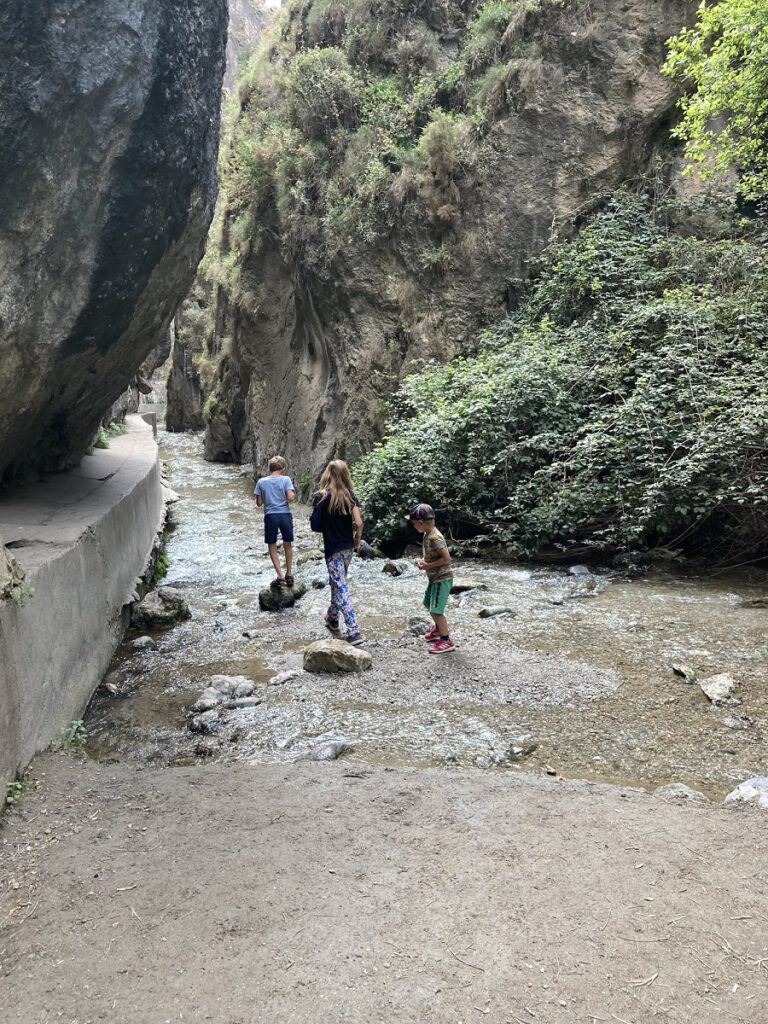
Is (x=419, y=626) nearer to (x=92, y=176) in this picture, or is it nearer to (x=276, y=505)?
(x=276, y=505)

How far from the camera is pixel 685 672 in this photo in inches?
216

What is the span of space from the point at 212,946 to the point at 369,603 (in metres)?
5.70

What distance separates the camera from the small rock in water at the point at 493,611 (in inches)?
294

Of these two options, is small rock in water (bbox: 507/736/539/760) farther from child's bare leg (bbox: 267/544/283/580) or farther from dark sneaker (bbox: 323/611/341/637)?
child's bare leg (bbox: 267/544/283/580)

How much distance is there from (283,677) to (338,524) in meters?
1.81

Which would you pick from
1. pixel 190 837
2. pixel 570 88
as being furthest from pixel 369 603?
pixel 570 88

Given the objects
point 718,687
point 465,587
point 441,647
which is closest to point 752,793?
point 718,687

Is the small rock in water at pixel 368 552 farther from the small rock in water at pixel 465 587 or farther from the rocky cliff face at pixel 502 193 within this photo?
the rocky cliff face at pixel 502 193

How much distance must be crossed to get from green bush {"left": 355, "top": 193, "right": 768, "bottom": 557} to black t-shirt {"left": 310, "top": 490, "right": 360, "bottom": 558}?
3360 millimetres

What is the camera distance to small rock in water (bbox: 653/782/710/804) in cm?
370

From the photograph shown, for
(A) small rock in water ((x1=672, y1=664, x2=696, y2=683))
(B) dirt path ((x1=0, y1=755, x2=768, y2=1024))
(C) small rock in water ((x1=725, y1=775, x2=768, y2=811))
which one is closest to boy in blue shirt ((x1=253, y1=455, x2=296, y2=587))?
(A) small rock in water ((x1=672, y1=664, x2=696, y2=683))

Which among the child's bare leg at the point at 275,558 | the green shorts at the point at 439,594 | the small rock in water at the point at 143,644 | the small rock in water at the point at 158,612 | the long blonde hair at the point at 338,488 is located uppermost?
the long blonde hair at the point at 338,488

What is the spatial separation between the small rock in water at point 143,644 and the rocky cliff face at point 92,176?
99.4 inches

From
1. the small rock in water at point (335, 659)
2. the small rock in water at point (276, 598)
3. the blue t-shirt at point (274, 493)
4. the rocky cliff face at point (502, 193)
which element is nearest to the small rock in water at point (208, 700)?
the small rock in water at point (335, 659)
